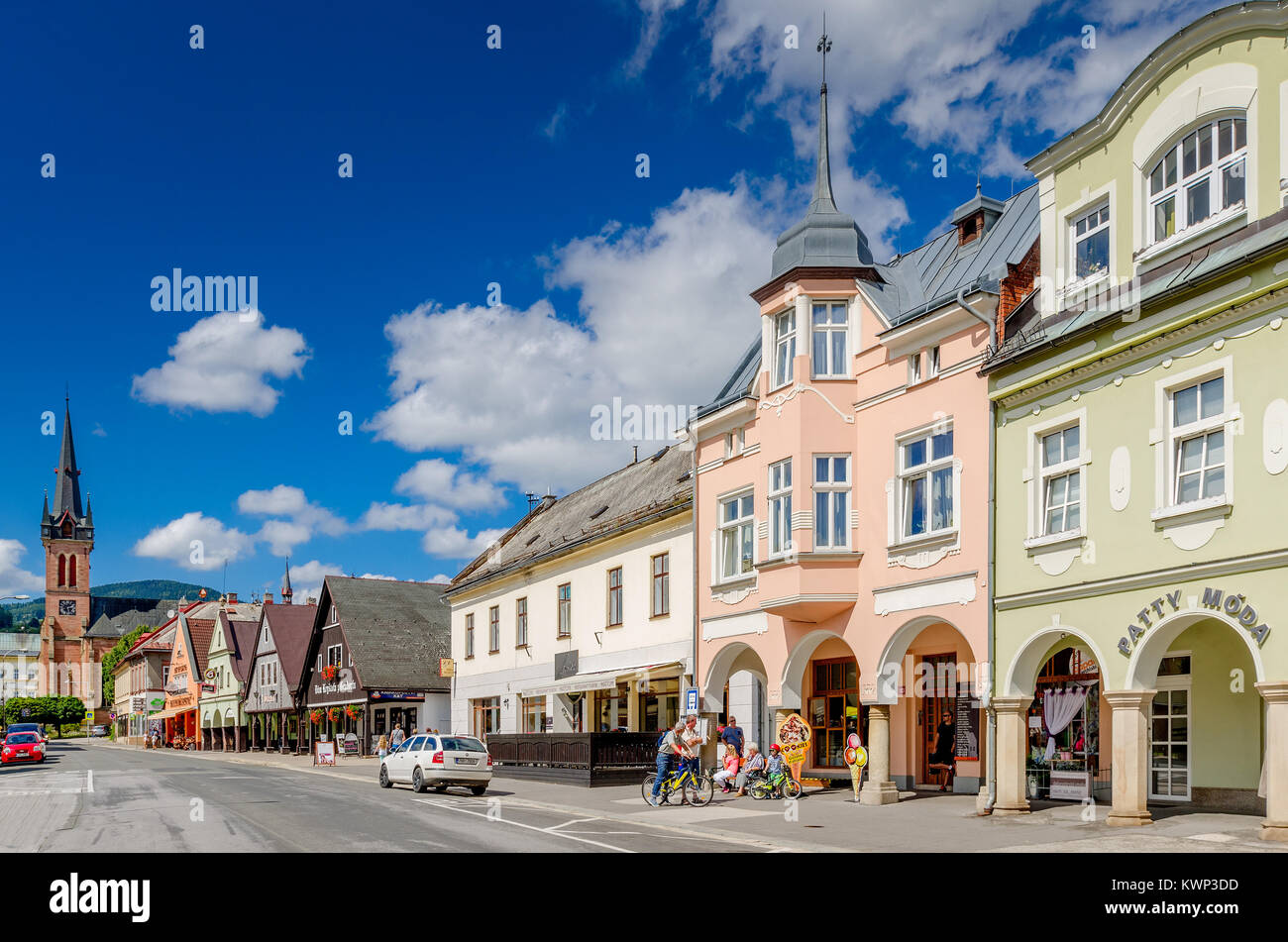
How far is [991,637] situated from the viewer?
2066 cm

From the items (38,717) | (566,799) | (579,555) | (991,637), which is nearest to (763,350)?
(991,637)

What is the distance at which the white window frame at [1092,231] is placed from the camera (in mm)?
19312

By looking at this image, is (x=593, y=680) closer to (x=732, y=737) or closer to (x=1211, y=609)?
(x=732, y=737)

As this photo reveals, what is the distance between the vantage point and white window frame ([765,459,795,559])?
82.8 ft

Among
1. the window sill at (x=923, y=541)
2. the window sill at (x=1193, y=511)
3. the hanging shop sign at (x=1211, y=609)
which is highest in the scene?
the window sill at (x=1193, y=511)

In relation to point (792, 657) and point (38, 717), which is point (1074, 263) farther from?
point (38, 717)

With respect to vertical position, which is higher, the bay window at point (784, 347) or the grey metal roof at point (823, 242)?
the grey metal roof at point (823, 242)

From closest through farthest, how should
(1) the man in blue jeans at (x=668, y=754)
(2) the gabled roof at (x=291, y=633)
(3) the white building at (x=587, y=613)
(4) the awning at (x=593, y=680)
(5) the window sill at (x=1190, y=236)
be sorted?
(5) the window sill at (x=1190, y=236) < (1) the man in blue jeans at (x=668, y=754) < (3) the white building at (x=587, y=613) < (4) the awning at (x=593, y=680) < (2) the gabled roof at (x=291, y=633)

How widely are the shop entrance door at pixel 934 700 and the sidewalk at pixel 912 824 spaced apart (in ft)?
3.80

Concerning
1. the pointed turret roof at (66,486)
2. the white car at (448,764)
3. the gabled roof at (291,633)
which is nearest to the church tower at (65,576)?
the pointed turret roof at (66,486)

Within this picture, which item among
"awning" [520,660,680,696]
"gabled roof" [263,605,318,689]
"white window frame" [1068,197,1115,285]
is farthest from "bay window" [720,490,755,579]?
"gabled roof" [263,605,318,689]

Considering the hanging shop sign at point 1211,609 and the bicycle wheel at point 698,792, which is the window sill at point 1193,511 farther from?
the bicycle wheel at point 698,792

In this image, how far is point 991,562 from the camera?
20.8m

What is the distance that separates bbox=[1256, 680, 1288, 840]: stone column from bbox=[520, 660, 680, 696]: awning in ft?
57.1
